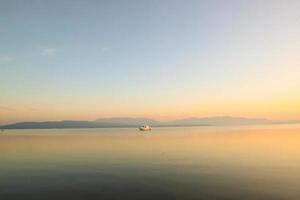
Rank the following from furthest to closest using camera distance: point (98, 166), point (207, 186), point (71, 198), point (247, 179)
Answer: point (98, 166) → point (247, 179) → point (207, 186) → point (71, 198)

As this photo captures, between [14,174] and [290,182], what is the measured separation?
92.7 ft

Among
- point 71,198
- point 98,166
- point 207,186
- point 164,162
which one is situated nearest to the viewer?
point 71,198

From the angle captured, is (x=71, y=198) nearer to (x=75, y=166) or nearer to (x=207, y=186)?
(x=207, y=186)

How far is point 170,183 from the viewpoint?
31172 mm

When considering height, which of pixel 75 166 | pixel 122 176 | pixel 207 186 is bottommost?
pixel 207 186

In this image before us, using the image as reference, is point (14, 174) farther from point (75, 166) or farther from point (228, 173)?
point (228, 173)

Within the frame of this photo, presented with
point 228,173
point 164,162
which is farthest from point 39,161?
point 228,173

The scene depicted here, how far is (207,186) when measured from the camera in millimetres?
29844

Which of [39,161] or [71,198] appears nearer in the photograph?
[71,198]

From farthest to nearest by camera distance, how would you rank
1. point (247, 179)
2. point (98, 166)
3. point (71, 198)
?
point (98, 166)
point (247, 179)
point (71, 198)

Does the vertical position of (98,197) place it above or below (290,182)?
below

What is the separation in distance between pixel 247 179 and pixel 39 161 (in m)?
29.9

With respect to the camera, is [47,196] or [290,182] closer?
[47,196]

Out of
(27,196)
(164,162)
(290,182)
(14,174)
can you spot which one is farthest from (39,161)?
(290,182)
